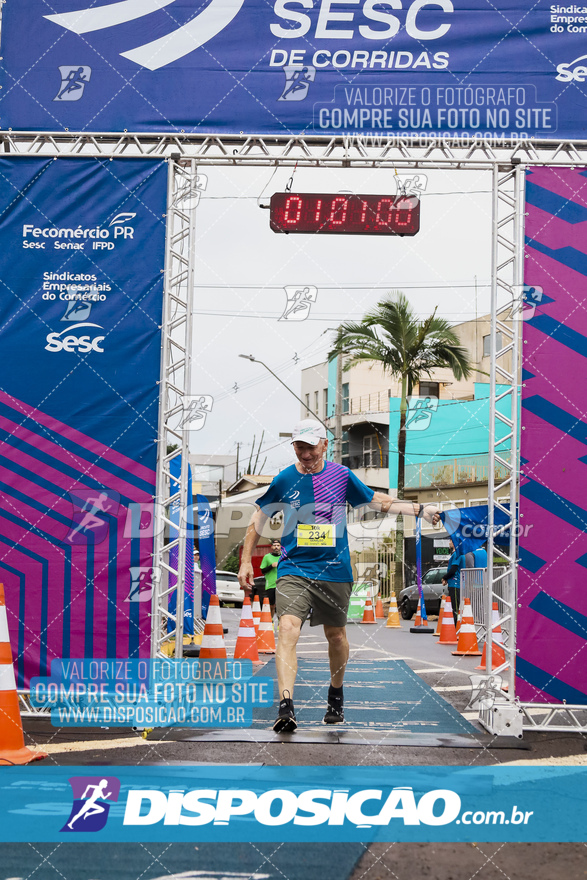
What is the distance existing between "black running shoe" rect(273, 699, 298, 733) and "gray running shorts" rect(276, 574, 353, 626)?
2.15 feet

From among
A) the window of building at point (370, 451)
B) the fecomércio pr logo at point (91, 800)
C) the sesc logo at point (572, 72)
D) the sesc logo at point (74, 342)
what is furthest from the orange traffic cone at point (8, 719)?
the window of building at point (370, 451)

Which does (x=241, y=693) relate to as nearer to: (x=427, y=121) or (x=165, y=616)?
(x=165, y=616)

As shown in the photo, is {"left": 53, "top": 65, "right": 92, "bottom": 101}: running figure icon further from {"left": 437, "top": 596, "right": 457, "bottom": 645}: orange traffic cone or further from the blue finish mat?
{"left": 437, "top": 596, "right": 457, "bottom": 645}: orange traffic cone

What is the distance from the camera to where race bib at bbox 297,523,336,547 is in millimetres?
7137

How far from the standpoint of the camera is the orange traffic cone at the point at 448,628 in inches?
633

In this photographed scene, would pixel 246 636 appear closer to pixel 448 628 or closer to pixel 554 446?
pixel 554 446

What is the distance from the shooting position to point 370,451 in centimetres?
5094

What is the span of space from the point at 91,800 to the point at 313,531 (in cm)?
280

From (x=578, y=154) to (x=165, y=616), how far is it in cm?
508

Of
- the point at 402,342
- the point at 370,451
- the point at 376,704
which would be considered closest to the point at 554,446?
the point at 376,704

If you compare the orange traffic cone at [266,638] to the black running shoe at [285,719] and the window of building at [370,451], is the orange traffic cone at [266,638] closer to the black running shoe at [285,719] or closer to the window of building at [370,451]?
the black running shoe at [285,719]

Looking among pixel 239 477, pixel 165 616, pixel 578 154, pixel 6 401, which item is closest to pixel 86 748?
pixel 165 616

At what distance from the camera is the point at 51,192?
8.07 m

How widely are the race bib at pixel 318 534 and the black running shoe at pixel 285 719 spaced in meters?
1.16
